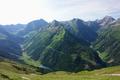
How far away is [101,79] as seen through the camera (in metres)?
65.8

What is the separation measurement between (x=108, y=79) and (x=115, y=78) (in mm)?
1768

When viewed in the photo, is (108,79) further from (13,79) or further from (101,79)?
(13,79)

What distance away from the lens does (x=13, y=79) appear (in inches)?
2442

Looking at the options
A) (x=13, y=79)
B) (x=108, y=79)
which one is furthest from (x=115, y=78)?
(x=13, y=79)

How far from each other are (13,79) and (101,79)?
2126 cm

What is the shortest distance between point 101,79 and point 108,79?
1.89 m

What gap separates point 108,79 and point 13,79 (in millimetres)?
22585

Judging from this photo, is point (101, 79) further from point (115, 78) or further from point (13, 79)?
point (13, 79)

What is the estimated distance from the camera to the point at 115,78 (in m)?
64.9

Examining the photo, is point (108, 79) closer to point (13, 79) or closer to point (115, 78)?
point (115, 78)

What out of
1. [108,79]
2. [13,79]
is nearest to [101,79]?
[108,79]

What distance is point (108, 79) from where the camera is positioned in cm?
6469
